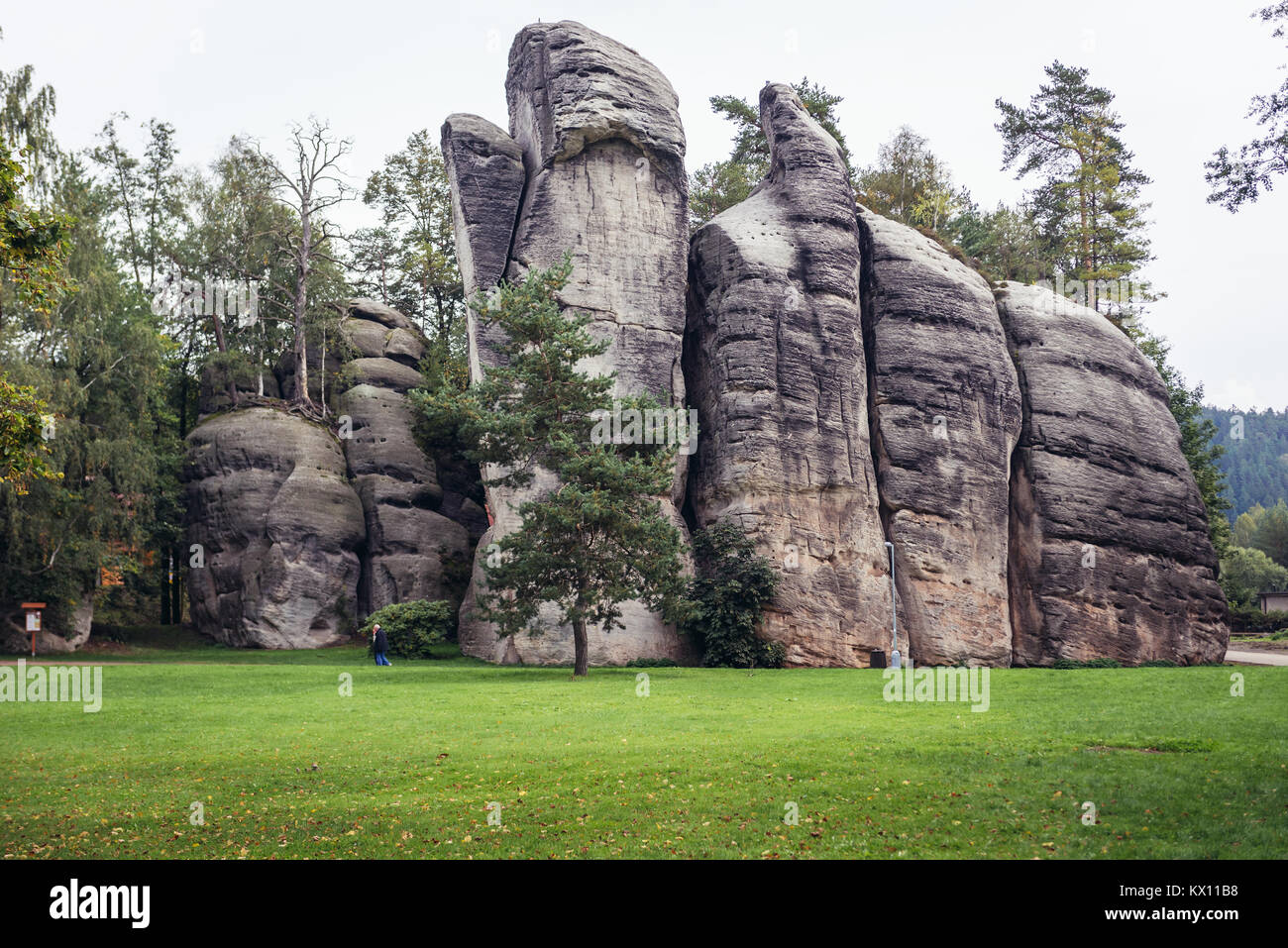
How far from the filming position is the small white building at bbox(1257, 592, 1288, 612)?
69875 mm

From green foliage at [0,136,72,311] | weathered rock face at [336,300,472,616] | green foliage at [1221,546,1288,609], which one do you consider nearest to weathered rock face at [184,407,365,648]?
weathered rock face at [336,300,472,616]

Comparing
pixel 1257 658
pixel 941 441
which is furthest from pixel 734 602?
pixel 1257 658

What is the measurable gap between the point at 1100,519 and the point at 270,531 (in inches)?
1289

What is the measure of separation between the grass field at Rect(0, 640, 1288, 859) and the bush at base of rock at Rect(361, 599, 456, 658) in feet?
49.6

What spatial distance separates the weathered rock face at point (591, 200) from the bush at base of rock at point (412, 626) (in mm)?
1174

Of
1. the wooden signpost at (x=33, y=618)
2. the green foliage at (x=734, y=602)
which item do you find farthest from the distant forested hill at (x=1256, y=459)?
the wooden signpost at (x=33, y=618)

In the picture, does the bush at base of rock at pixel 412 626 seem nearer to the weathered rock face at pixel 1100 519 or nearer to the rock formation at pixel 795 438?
the rock formation at pixel 795 438

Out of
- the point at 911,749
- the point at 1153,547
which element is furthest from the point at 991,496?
the point at 911,749

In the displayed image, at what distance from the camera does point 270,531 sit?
43125 millimetres

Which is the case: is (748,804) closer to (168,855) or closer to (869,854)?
(869,854)

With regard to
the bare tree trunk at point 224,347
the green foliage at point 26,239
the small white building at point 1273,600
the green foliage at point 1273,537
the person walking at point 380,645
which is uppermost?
the bare tree trunk at point 224,347

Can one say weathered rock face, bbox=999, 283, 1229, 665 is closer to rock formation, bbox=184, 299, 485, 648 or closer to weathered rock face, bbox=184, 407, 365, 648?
rock formation, bbox=184, 299, 485, 648

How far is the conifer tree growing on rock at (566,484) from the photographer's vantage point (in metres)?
30.0

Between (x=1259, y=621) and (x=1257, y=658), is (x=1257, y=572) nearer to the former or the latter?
(x=1259, y=621)
